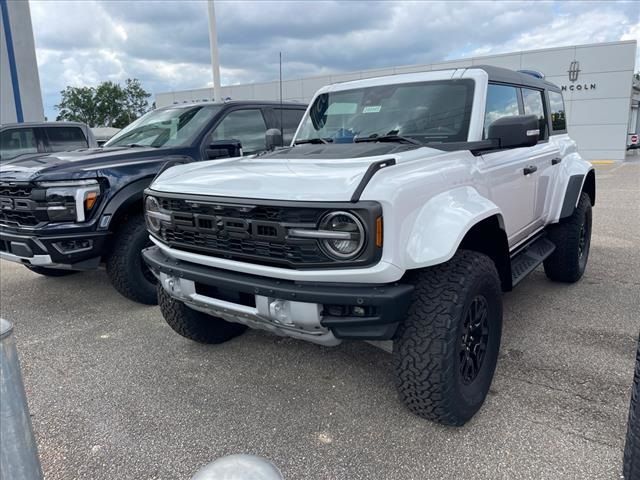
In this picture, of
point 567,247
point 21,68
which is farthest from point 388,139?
point 21,68

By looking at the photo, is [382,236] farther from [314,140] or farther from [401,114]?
[314,140]

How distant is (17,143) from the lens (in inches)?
296

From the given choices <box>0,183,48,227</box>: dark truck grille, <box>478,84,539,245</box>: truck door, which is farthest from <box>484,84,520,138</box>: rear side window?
<box>0,183,48,227</box>: dark truck grille

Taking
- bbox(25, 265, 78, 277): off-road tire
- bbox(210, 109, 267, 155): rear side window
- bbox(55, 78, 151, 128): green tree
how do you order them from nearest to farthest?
bbox(210, 109, 267, 155): rear side window
bbox(25, 265, 78, 277): off-road tire
bbox(55, 78, 151, 128): green tree

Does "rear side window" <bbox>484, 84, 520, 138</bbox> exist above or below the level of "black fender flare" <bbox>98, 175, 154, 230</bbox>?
above

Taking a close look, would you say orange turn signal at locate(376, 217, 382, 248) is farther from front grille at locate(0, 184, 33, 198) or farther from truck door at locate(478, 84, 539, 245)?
front grille at locate(0, 184, 33, 198)

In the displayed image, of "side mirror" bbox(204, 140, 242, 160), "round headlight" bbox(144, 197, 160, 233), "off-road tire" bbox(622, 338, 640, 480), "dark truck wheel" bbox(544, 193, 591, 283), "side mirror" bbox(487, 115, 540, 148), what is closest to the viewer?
"off-road tire" bbox(622, 338, 640, 480)

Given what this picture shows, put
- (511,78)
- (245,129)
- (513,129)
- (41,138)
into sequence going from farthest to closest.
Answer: (41,138) < (245,129) < (511,78) < (513,129)

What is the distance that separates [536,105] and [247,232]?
3202 millimetres

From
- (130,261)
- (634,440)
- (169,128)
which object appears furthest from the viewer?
(169,128)

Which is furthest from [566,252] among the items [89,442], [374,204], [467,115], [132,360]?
[89,442]

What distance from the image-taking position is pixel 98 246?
13.2 ft

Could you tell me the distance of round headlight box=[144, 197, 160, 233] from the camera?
2963 mm

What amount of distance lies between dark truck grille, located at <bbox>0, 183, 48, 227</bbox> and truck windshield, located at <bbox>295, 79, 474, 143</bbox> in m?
2.14
